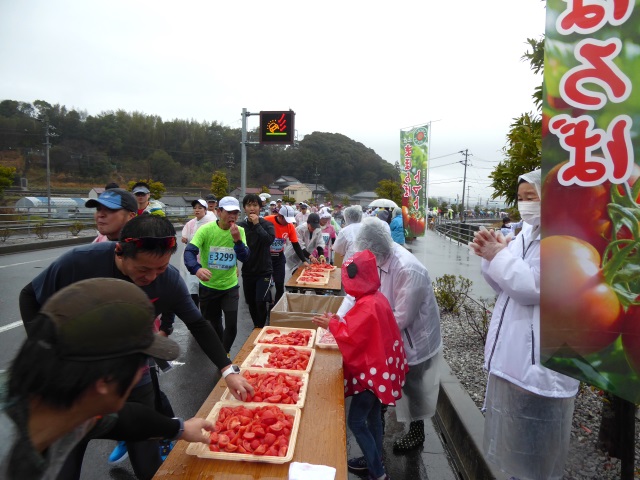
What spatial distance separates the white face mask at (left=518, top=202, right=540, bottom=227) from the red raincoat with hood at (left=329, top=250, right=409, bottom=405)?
987 millimetres

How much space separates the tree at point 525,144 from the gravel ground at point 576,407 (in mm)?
1992

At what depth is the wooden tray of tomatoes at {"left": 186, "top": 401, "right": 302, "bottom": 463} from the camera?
1867mm

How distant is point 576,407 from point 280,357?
8.81 feet

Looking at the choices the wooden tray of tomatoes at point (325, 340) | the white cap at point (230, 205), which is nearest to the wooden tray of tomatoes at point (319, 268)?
the white cap at point (230, 205)

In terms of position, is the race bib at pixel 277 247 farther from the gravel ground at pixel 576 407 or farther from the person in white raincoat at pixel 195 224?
the gravel ground at pixel 576 407

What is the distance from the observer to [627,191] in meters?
1.41

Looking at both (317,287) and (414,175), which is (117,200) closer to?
(317,287)

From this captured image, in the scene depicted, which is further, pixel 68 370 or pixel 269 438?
pixel 269 438

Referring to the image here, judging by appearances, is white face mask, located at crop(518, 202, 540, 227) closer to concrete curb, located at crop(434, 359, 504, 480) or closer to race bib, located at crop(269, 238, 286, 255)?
concrete curb, located at crop(434, 359, 504, 480)

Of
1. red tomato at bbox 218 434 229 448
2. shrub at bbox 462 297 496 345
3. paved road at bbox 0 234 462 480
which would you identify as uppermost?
red tomato at bbox 218 434 229 448

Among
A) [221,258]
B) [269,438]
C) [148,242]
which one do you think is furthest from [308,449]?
[221,258]

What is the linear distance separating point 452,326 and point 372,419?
352 centimetres

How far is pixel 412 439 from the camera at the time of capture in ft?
10.7

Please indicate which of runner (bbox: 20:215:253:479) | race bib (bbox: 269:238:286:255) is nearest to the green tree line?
race bib (bbox: 269:238:286:255)
